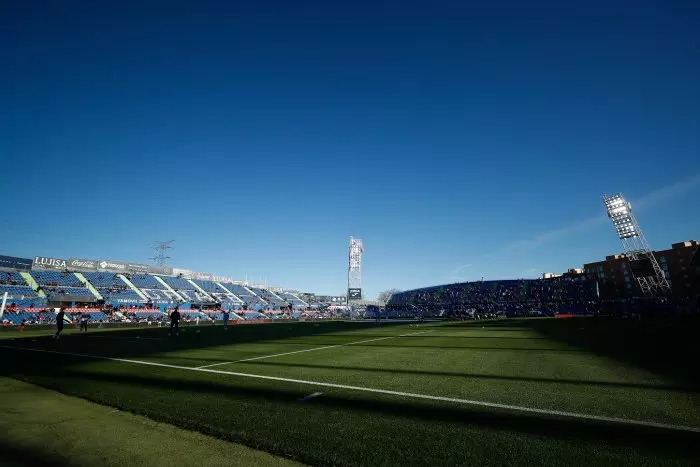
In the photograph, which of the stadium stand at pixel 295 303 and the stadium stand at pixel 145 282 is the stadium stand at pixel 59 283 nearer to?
the stadium stand at pixel 145 282

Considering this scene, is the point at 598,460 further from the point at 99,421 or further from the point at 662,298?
the point at 662,298

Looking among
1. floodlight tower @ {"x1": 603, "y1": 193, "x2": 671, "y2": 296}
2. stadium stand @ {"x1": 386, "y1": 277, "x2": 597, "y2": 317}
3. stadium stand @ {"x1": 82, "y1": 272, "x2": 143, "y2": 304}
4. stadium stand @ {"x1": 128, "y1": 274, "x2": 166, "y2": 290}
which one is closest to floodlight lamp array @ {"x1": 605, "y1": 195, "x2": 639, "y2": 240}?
floodlight tower @ {"x1": 603, "y1": 193, "x2": 671, "y2": 296}

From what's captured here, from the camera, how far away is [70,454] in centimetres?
351

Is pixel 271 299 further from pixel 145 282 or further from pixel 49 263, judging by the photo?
pixel 49 263

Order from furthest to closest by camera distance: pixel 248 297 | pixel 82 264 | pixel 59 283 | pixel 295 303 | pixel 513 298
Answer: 1. pixel 295 303
2. pixel 513 298
3. pixel 248 297
4. pixel 82 264
5. pixel 59 283

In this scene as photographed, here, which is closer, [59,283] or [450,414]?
[450,414]

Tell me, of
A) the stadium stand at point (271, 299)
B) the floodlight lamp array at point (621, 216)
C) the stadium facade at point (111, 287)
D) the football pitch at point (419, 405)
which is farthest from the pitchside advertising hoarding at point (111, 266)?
the floodlight lamp array at point (621, 216)

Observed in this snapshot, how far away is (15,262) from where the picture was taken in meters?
50.2

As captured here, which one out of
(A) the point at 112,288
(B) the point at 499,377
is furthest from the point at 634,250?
(A) the point at 112,288

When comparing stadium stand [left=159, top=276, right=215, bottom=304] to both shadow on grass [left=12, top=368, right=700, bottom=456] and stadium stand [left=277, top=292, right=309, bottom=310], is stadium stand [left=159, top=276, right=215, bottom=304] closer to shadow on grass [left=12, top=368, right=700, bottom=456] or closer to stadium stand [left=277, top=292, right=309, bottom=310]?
stadium stand [left=277, top=292, right=309, bottom=310]

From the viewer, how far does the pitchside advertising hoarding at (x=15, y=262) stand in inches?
1919

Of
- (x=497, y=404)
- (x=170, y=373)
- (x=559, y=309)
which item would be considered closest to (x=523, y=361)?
(x=497, y=404)

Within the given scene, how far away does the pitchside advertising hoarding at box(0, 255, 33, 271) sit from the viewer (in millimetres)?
48750

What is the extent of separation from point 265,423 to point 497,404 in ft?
10.4
